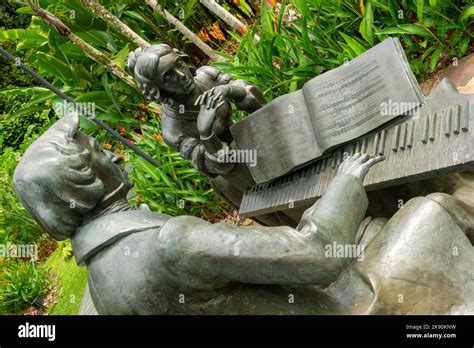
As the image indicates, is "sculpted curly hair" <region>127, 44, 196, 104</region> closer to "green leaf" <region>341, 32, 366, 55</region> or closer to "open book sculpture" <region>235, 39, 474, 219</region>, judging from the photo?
"open book sculpture" <region>235, 39, 474, 219</region>

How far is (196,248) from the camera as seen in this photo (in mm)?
1570

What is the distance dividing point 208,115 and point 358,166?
3.20 ft

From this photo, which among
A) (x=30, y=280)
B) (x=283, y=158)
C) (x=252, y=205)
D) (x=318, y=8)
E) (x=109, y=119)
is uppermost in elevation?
(x=318, y=8)

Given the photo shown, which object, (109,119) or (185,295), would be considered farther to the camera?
(109,119)

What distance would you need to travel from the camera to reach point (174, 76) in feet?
8.68

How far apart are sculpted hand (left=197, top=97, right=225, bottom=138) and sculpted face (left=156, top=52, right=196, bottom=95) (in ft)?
0.51

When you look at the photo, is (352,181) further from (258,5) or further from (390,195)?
(258,5)

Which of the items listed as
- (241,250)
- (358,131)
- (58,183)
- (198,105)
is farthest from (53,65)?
(241,250)

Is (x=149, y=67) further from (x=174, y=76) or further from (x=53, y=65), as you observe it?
(x=53, y=65)

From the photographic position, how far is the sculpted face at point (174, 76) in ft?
8.45

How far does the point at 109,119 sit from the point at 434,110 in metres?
4.57

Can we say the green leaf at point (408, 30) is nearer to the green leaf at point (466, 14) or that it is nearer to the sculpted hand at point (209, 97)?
the green leaf at point (466, 14)

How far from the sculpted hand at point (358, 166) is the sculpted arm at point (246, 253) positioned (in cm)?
32
